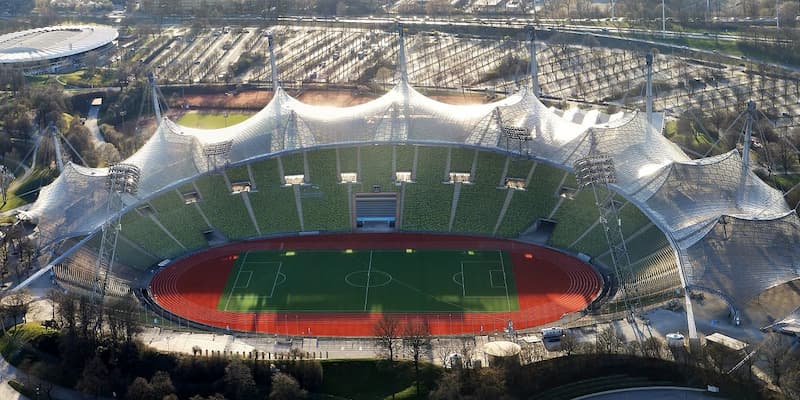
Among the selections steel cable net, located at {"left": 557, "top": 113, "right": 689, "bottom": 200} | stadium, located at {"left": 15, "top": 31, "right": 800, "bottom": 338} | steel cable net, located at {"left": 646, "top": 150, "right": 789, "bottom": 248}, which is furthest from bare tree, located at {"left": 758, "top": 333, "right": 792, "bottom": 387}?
steel cable net, located at {"left": 557, "top": 113, "right": 689, "bottom": 200}

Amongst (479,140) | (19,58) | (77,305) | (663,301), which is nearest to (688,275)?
(663,301)

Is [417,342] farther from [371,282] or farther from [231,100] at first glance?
[231,100]

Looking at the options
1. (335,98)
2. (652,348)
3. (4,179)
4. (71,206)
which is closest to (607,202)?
(652,348)

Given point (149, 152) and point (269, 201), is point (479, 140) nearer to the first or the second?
point (269, 201)

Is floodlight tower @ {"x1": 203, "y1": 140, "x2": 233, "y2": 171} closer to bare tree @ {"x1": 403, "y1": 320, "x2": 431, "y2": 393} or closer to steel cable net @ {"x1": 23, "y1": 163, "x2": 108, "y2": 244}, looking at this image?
steel cable net @ {"x1": 23, "y1": 163, "x2": 108, "y2": 244}

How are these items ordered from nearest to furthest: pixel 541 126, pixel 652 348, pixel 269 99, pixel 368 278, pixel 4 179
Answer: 1. pixel 652 348
2. pixel 368 278
3. pixel 541 126
4. pixel 4 179
5. pixel 269 99
